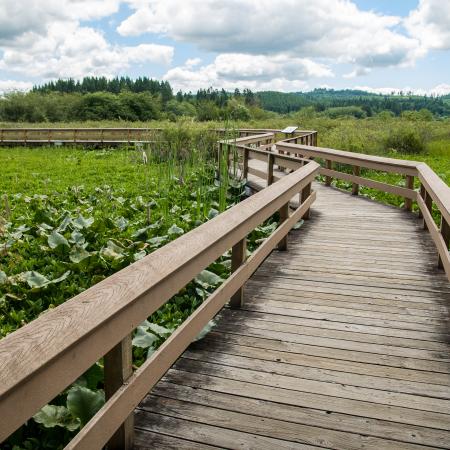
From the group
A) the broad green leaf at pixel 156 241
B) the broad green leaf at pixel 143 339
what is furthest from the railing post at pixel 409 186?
the broad green leaf at pixel 143 339

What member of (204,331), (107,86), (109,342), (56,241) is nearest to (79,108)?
(107,86)

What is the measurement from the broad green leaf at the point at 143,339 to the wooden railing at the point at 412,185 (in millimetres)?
2609

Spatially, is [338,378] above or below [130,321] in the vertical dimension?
below

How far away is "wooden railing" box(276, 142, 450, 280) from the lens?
498 centimetres

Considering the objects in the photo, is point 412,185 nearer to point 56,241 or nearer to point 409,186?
point 409,186

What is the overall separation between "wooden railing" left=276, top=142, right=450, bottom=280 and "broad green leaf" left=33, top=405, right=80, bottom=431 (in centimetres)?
323

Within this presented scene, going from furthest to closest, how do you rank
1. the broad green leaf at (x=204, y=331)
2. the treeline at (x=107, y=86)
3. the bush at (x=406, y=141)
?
the treeline at (x=107, y=86), the bush at (x=406, y=141), the broad green leaf at (x=204, y=331)

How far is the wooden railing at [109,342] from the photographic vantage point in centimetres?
153

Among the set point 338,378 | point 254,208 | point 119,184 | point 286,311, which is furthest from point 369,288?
point 119,184

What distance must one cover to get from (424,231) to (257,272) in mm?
3297

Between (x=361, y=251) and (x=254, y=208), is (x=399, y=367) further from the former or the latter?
(x=361, y=251)

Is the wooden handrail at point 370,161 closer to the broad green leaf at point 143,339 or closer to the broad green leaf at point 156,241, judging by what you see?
the broad green leaf at point 156,241

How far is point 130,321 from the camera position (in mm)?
2156

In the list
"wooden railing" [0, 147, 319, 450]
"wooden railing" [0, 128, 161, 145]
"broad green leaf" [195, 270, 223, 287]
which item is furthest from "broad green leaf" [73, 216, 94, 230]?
"wooden railing" [0, 128, 161, 145]
